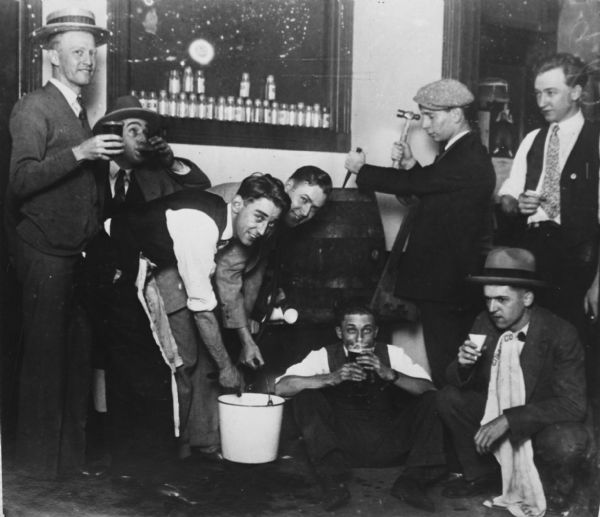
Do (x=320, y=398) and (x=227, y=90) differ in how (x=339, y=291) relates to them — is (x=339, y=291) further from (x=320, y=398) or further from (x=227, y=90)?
(x=227, y=90)

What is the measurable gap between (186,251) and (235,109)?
5.64 ft

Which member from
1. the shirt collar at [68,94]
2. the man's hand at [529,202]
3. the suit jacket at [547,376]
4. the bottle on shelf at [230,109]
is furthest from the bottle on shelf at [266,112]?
the suit jacket at [547,376]

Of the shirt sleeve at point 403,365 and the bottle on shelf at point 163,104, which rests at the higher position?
the bottle on shelf at point 163,104

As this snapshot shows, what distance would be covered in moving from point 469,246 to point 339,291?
77cm

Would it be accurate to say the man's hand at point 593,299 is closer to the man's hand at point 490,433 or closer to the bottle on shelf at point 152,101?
the man's hand at point 490,433

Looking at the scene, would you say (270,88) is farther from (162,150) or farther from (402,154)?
(162,150)

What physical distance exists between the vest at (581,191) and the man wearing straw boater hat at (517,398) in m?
0.32

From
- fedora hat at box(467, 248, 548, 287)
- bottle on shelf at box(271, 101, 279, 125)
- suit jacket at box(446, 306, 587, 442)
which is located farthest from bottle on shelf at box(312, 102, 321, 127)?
suit jacket at box(446, 306, 587, 442)

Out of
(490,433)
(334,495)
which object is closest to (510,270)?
(490,433)

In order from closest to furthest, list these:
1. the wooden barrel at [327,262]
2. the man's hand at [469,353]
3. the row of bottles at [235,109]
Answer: the man's hand at [469,353], the wooden barrel at [327,262], the row of bottles at [235,109]

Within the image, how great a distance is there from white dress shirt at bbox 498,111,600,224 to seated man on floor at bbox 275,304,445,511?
3.22 ft

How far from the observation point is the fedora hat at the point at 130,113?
399cm

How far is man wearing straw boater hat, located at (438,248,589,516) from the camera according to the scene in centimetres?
351

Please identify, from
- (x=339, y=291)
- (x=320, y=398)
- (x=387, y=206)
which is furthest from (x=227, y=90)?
(x=320, y=398)
